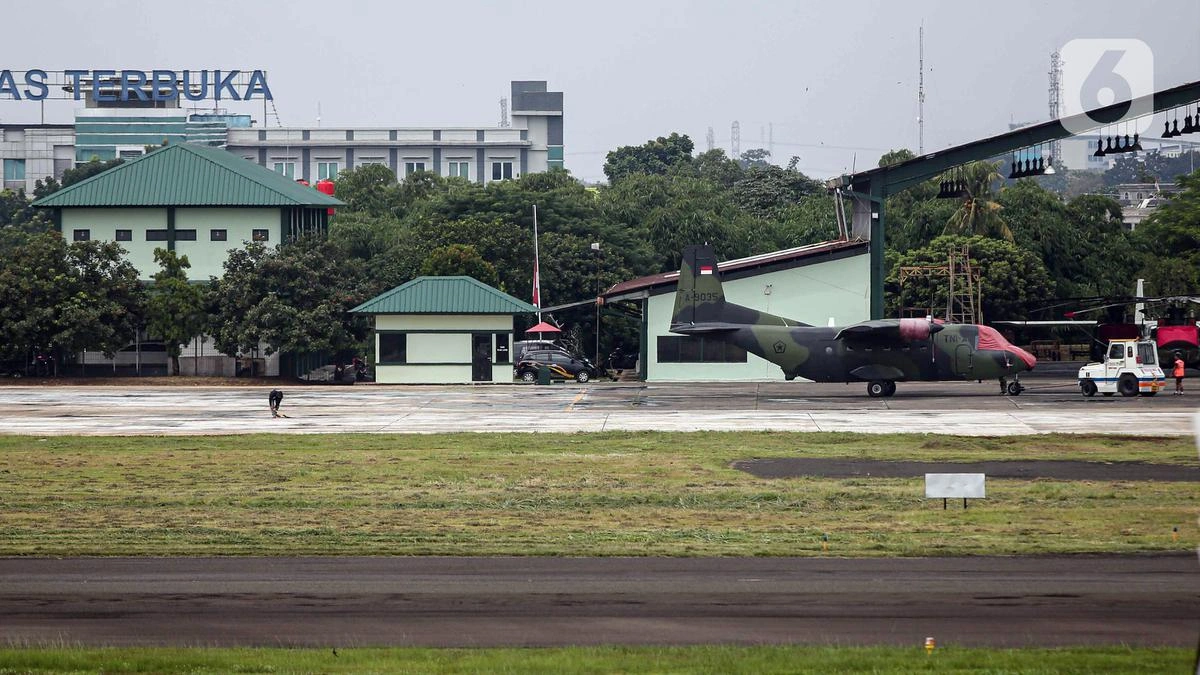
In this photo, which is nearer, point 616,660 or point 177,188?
point 616,660

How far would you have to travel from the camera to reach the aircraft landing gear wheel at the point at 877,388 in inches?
1948

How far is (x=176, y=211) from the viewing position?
228ft

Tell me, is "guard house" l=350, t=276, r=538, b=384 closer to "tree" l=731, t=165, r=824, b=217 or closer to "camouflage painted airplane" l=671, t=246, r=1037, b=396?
"camouflage painted airplane" l=671, t=246, r=1037, b=396

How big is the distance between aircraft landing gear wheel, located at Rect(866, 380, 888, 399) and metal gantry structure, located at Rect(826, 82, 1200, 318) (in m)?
10.3

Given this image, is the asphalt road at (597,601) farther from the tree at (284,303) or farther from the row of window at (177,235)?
the row of window at (177,235)

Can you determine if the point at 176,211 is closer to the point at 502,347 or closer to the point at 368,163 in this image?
the point at 502,347

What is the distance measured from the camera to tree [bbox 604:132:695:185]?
160750mm

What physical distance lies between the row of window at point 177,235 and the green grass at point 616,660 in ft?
186

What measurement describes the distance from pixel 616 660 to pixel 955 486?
37.7 feet

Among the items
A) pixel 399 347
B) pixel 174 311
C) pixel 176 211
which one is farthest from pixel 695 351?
pixel 176 211

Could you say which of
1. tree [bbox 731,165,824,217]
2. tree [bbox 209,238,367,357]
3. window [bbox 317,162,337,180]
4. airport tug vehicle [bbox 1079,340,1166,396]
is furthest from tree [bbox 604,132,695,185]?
airport tug vehicle [bbox 1079,340,1166,396]

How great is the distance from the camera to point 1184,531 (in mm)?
21000

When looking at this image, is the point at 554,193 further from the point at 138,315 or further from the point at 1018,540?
the point at 1018,540

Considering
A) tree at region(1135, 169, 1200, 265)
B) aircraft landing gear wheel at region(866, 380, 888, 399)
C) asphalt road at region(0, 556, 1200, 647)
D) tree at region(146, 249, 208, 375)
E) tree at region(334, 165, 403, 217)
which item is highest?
tree at region(334, 165, 403, 217)
